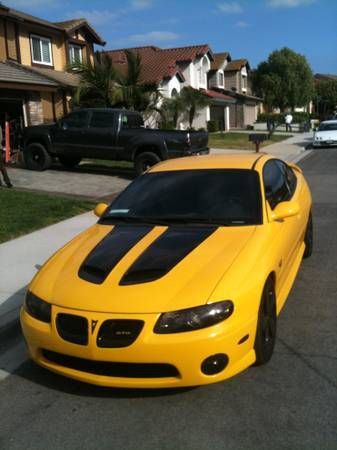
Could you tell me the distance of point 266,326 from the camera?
12.8 ft

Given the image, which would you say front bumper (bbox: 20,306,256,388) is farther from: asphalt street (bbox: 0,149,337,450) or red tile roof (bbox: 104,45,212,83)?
red tile roof (bbox: 104,45,212,83)

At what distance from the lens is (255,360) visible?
3.70 m

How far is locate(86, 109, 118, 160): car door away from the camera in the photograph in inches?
605

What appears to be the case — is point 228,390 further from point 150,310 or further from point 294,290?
point 294,290

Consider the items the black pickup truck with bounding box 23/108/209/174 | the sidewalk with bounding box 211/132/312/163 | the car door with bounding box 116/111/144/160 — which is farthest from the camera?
the sidewalk with bounding box 211/132/312/163

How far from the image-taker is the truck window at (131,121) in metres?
15.5

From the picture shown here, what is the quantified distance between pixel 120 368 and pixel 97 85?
19.6m

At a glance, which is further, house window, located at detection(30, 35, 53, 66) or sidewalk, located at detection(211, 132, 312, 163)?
house window, located at detection(30, 35, 53, 66)

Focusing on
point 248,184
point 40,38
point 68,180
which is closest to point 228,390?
point 248,184

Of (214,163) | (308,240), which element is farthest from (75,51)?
(214,163)

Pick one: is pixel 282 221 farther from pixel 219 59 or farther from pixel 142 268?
pixel 219 59

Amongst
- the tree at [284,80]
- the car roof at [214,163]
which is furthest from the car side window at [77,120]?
the tree at [284,80]

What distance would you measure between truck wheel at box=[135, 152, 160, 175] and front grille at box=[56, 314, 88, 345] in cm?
1127

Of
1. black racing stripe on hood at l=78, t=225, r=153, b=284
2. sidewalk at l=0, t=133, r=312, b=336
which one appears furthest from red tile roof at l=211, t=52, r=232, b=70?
black racing stripe on hood at l=78, t=225, r=153, b=284
